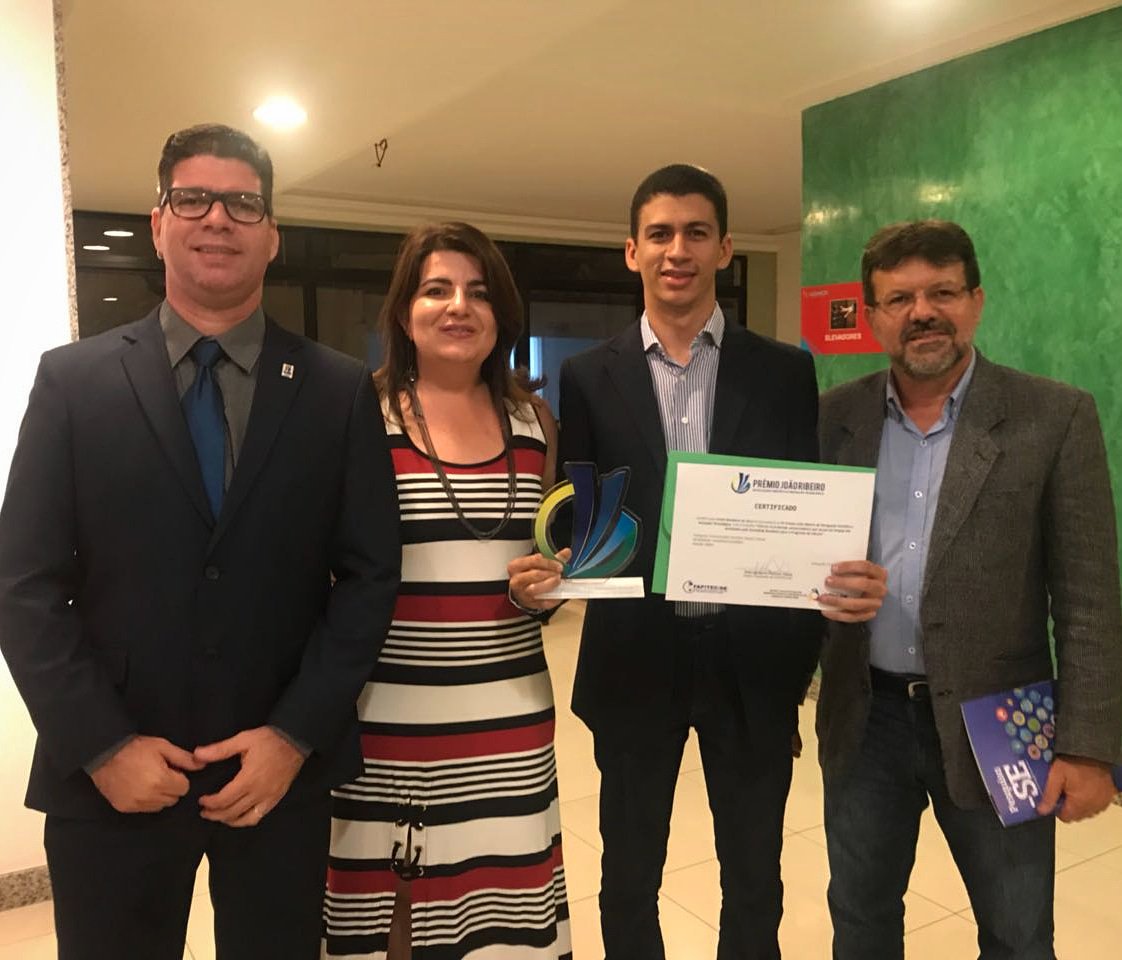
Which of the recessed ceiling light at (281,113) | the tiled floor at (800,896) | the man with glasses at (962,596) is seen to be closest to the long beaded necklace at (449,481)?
the man with glasses at (962,596)

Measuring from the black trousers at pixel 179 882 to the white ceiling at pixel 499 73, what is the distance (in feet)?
8.64

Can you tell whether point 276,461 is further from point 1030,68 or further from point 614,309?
point 614,309

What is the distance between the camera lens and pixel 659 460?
71.8 inches

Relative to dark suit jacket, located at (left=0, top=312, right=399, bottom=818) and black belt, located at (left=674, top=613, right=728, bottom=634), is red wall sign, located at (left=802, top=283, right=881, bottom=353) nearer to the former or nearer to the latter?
black belt, located at (left=674, top=613, right=728, bottom=634)

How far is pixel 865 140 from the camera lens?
4.24 meters

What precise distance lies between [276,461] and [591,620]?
79 centimetres

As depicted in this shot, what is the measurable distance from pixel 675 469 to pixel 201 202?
0.89 meters

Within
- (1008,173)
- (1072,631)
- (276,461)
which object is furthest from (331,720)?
(1008,173)

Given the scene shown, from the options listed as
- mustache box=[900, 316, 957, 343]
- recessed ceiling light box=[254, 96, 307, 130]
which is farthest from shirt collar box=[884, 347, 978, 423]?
recessed ceiling light box=[254, 96, 307, 130]

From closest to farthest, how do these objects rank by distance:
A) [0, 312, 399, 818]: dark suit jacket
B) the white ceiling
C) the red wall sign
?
[0, 312, 399, 818]: dark suit jacket < the white ceiling < the red wall sign

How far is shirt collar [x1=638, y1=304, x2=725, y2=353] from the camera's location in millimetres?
1899

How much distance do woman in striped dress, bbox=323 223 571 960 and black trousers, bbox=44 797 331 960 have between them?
170 mm

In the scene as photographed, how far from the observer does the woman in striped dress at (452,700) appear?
168cm
